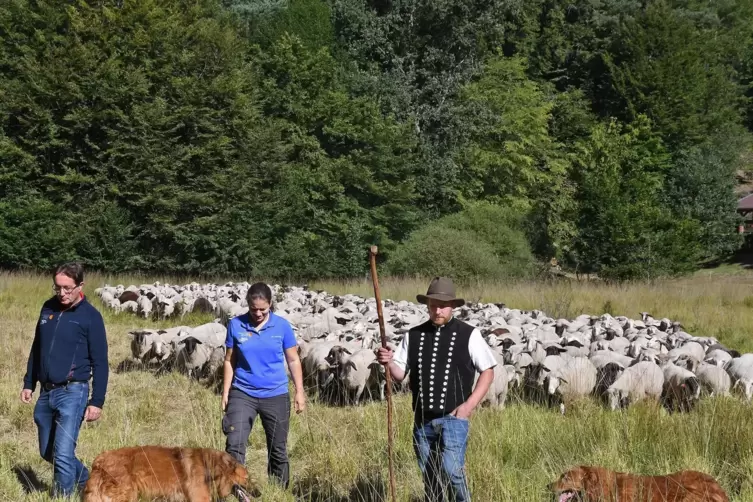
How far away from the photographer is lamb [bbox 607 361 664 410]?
937 cm

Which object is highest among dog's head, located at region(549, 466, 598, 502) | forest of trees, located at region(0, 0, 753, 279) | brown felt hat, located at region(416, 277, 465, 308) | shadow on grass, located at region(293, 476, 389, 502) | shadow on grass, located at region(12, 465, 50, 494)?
forest of trees, located at region(0, 0, 753, 279)

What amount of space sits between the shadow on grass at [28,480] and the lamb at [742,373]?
717 centimetres

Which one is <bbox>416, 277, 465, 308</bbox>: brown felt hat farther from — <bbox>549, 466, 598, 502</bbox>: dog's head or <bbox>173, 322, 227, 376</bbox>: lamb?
<bbox>173, 322, 227, 376</bbox>: lamb

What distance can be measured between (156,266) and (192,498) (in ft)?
93.6

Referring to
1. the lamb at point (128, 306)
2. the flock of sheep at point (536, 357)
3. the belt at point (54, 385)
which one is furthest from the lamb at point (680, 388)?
the lamb at point (128, 306)

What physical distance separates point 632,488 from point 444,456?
3.65 ft

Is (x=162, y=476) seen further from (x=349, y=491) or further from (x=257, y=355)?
(x=349, y=491)

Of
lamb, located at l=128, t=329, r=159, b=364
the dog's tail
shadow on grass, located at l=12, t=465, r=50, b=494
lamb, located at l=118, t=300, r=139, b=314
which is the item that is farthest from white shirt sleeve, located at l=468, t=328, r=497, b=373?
lamb, located at l=118, t=300, r=139, b=314

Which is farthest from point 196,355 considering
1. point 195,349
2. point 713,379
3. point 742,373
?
point 742,373

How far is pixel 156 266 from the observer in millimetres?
32844

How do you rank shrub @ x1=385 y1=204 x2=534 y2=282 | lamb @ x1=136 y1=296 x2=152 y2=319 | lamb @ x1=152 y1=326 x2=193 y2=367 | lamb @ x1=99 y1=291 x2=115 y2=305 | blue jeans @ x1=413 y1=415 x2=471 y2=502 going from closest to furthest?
blue jeans @ x1=413 y1=415 x2=471 y2=502 < lamb @ x1=152 y1=326 x2=193 y2=367 < lamb @ x1=136 y1=296 x2=152 y2=319 < lamb @ x1=99 y1=291 x2=115 y2=305 < shrub @ x1=385 y1=204 x2=534 y2=282

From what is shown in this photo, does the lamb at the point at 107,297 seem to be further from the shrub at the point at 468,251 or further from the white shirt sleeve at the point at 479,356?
the white shirt sleeve at the point at 479,356

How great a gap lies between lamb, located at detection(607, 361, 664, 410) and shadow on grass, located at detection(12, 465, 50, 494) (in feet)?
19.0

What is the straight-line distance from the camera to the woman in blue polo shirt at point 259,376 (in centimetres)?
624
